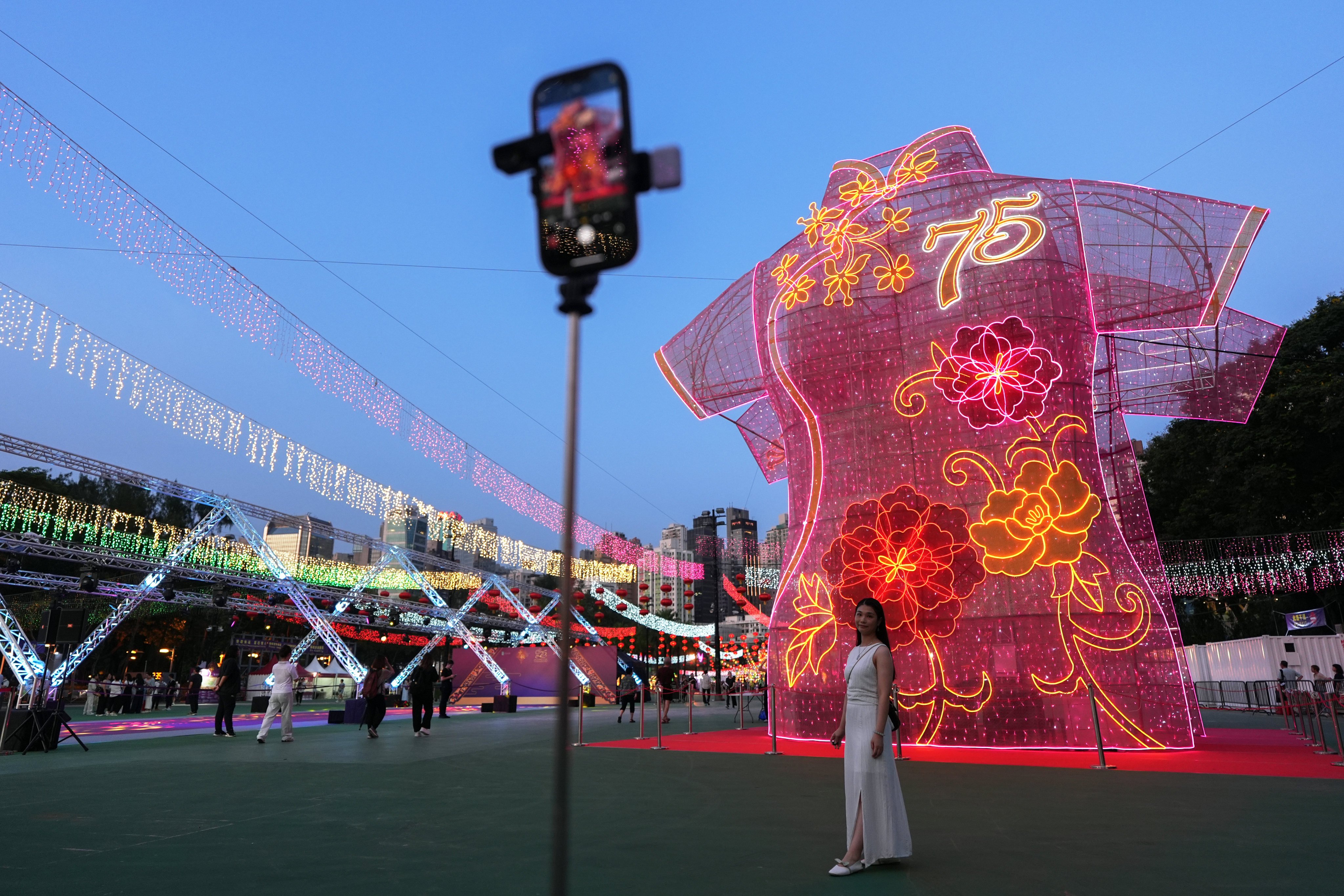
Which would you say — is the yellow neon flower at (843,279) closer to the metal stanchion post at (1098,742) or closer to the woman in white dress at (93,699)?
the metal stanchion post at (1098,742)

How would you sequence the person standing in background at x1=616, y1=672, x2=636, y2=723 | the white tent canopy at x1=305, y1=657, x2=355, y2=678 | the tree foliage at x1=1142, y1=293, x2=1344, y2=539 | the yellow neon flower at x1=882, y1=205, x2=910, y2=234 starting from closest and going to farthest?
the yellow neon flower at x1=882, y1=205, x2=910, y2=234 → the person standing in background at x1=616, y1=672, x2=636, y2=723 → the tree foliage at x1=1142, y1=293, x2=1344, y2=539 → the white tent canopy at x1=305, y1=657, x2=355, y2=678

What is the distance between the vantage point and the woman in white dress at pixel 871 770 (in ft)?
15.8

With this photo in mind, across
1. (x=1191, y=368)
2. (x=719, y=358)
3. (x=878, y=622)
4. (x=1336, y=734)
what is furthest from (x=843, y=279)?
(x=878, y=622)

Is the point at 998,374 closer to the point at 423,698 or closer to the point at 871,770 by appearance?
the point at 871,770

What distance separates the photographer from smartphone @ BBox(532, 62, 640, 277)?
9.25 feet

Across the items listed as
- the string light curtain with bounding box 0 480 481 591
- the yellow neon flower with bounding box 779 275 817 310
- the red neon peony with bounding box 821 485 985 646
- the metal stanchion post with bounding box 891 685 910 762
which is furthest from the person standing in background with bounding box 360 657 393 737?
the string light curtain with bounding box 0 480 481 591

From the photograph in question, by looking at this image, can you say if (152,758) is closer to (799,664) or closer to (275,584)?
(799,664)

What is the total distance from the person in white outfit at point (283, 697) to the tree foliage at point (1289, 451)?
72.4ft

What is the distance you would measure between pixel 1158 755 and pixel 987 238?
25.1ft

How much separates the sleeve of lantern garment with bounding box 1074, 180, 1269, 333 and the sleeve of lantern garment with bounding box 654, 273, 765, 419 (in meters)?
5.57

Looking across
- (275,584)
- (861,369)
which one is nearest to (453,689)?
(275,584)

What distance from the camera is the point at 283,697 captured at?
13648 millimetres

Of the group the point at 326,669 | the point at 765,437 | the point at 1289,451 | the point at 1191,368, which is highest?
the point at 1289,451

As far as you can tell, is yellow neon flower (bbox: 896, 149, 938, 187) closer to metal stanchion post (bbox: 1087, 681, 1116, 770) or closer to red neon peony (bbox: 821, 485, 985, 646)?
red neon peony (bbox: 821, 485, 985, 646)
